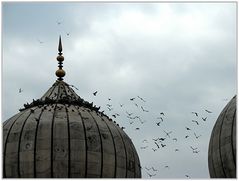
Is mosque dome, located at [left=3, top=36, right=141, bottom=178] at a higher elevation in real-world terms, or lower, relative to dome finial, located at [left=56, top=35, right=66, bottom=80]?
lower

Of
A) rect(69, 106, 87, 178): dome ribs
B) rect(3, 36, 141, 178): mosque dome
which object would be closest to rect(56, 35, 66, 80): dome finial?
rect(3, 36, 141, 178): mosque dome

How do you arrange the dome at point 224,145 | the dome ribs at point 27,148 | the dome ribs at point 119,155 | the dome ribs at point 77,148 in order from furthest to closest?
1. the dome ribs at point 119,155
2. the dome at point 224,145
3. the dome ribs at point 77,148
4. the dome ribs at point 27,148

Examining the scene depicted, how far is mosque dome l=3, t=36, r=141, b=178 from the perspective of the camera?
24.4 meters

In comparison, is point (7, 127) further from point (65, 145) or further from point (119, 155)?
point (119, 155)

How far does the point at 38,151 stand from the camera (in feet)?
80.8

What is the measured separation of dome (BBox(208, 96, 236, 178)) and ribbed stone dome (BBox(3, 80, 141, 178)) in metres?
2.86

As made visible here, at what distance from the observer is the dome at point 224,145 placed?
24.8m

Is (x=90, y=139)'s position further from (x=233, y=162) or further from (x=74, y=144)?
(x=233, y=162)

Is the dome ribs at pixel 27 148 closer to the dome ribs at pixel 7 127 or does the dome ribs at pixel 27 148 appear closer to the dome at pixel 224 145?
the dome ribs at pixel 7 127

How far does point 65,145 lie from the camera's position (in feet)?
81.2

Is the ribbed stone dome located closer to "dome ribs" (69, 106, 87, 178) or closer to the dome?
"dome ribs" (69, 106, 87, 178)

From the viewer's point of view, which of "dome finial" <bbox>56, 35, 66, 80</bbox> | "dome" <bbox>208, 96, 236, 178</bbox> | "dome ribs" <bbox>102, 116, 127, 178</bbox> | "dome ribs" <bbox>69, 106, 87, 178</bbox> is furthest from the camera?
"dome finial" <bbox>56, 35, 66, 80</bbox>

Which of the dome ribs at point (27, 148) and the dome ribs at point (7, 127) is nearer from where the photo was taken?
the dome ribs at point (27, 148)

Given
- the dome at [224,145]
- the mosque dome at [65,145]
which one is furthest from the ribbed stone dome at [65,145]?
the dome at [224,145]
